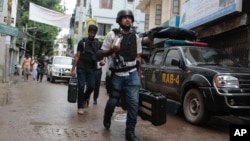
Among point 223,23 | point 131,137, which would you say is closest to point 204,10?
point 223,23

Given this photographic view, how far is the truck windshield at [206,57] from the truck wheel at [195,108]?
0.73 metres

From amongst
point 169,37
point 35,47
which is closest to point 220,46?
point 169,37

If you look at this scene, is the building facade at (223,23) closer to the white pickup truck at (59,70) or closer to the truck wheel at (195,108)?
the truck wheel at (195,108)

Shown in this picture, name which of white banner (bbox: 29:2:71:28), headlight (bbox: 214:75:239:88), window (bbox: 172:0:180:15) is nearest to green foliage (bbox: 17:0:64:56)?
white banner (bbox: 29:2:71:28)

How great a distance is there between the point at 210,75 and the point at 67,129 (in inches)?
110

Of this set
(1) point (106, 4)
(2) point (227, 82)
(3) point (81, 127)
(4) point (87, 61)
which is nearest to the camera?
(3) point (81, 127)

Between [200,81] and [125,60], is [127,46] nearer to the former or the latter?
[125,60]

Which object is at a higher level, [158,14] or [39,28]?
[39,28]

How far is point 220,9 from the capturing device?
1224 centimetres

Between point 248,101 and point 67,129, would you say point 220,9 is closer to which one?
point 248,101

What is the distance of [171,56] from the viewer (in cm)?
882

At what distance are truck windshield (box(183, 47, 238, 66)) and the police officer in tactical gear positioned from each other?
256 cm

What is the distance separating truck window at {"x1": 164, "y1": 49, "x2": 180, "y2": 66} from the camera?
8.48 meters

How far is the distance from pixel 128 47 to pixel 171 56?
11.1 ft
